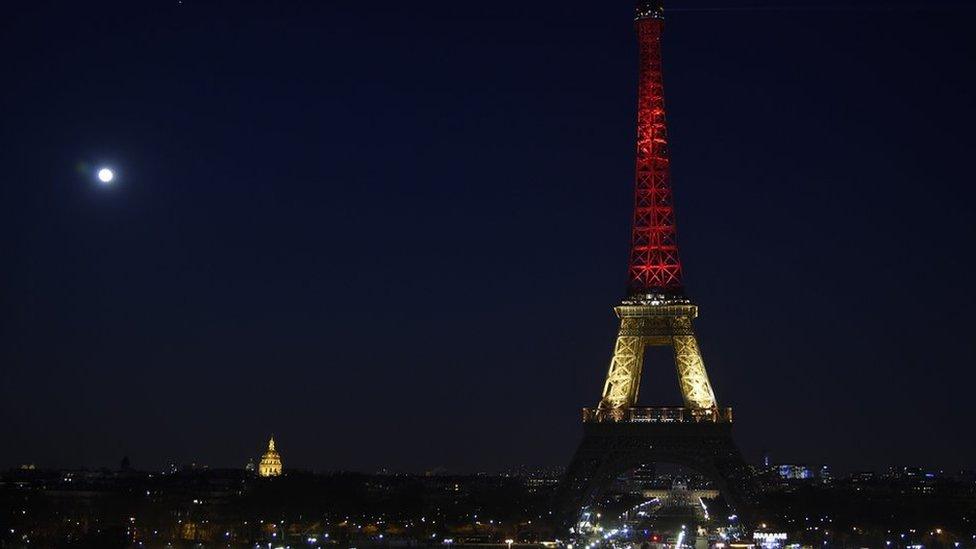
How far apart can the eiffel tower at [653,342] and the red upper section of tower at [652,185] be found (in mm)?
76

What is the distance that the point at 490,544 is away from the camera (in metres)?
86.2

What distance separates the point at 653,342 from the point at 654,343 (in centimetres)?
18

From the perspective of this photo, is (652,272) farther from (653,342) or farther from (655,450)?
(655,450)

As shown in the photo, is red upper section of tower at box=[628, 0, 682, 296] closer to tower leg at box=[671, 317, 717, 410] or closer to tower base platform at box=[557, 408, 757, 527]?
tower leg at box=[671, 317, 717, 410]

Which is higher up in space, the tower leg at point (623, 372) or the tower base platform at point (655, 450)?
the tower leg at point (623, 372)

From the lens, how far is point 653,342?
96.2 m

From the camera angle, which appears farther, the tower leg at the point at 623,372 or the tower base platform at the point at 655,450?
the tower leg at the point at 623,372

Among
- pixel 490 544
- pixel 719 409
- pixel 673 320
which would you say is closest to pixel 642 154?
pixel 673 320

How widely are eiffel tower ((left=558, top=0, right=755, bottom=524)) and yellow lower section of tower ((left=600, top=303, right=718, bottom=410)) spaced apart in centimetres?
8

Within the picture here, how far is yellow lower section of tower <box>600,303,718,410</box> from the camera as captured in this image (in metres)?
94.3

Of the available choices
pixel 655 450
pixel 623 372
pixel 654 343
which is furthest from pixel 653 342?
pixel 655 450

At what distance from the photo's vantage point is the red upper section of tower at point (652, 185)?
9488cm

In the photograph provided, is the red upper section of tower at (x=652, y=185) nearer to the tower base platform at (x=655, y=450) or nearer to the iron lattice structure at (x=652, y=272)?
the iron lattice structure at (x=652, y=272)

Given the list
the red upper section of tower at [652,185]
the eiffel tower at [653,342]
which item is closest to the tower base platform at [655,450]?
the eiffel tower at [653,342]
